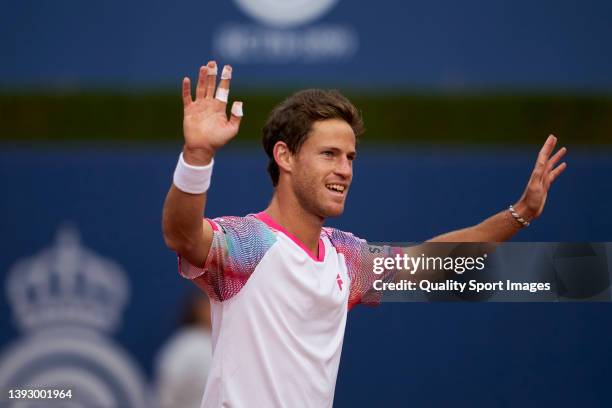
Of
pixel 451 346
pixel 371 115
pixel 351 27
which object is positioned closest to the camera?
pixel 451 346

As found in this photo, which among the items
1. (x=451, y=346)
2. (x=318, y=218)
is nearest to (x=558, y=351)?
(x=451, y=346)

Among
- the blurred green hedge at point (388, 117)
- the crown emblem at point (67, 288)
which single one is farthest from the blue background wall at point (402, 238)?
the blurred green hedge at point (388, 117)

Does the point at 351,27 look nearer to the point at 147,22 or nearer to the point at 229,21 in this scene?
the point at 229,21

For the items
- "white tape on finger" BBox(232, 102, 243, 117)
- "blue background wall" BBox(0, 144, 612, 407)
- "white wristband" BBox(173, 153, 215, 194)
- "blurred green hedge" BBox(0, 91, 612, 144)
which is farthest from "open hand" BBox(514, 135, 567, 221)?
"blurred green hedge" BBox(0, 91, 612, 144)

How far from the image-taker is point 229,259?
3.09 meters

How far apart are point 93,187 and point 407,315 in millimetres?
2169

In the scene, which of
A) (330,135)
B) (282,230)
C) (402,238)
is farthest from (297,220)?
(402,238)

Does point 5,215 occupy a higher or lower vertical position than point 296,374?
higher

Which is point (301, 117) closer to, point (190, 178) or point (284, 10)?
point (190, 178)

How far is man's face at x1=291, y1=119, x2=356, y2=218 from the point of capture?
3.28 metres

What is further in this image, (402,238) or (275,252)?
(402,238)

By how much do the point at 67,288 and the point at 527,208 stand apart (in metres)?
3.78

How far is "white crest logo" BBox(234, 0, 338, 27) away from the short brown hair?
4.01m

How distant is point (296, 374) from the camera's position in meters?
3.14
